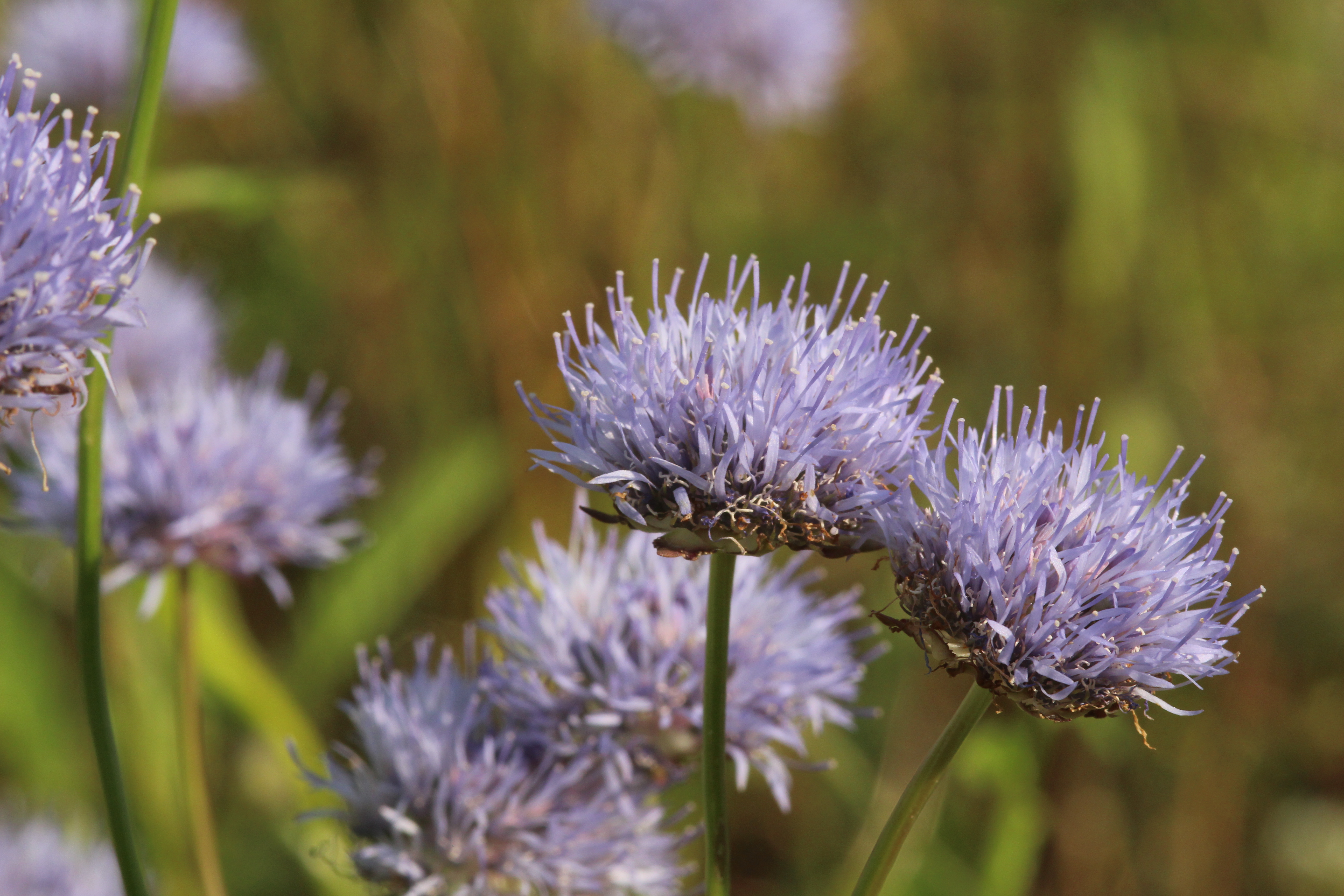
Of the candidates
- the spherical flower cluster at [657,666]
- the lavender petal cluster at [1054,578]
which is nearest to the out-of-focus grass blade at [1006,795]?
the spherical flower cluster at [657,666]

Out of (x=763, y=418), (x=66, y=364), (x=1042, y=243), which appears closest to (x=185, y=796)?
(x=66, y=364)

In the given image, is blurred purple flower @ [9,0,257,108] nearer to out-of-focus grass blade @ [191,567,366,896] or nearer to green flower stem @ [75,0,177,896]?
out-of-focus grass blade @ [191,567,366,896]

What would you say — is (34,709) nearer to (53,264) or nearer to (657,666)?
(657,666)

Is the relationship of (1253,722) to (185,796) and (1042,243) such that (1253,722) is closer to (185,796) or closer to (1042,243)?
(1042,243)

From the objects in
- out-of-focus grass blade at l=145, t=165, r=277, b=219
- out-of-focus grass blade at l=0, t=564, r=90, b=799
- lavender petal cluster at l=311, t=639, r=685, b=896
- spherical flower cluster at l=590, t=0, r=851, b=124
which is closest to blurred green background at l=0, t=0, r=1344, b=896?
out-of-focus grass blade at l=0, t=564, r=90, b=799

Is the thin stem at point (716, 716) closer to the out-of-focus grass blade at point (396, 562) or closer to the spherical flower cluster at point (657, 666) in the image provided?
the spherical flower cluster at point (657, 666)

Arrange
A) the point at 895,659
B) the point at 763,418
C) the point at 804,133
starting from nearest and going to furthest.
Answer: the point at 763,418 < the point at 895,659 < the point at 804,133
